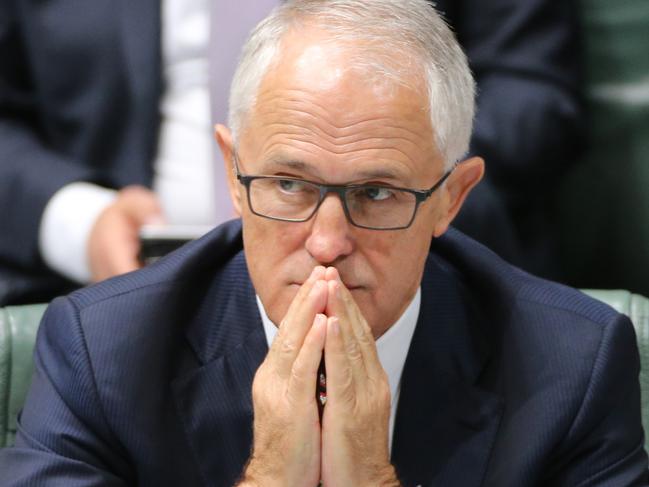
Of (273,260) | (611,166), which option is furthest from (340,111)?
(611,166)

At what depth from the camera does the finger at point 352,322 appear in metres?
1.75

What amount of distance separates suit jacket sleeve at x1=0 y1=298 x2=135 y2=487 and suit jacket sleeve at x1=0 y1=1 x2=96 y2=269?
2.56 feet

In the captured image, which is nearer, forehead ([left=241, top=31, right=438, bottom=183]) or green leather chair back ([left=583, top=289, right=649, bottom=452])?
forehead ([left=241, top=31, right=438, bottom=183])

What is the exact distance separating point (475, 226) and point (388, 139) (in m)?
0.85

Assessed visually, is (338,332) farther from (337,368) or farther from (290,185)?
(290,185)

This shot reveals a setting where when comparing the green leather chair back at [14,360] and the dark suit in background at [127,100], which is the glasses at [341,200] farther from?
the dark suit in background at [127,100]

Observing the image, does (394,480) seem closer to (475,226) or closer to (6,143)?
(475,226)

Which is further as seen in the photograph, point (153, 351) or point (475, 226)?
point (475, 226)

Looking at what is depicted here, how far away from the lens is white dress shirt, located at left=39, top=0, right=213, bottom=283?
2.60 metres

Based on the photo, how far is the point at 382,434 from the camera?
1805mm

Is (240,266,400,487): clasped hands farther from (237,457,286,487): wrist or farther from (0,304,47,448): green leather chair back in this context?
(0,304,47,448): green leather chair back

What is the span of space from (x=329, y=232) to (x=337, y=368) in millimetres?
181

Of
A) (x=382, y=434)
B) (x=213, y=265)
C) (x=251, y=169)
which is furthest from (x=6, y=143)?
(x=382, y=434)

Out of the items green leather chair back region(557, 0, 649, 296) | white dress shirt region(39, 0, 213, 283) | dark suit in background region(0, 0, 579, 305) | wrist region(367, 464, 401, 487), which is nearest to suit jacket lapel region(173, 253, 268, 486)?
wrist region(367, 464, 401, 487)
